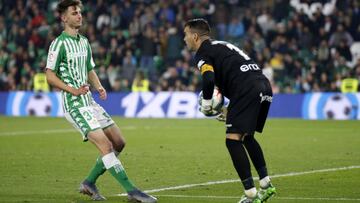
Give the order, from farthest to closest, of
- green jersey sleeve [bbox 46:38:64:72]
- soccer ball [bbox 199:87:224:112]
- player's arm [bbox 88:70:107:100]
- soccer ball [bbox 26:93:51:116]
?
soccer ball [bbox 26:93:51:116], player's arm [bbox 88:70:107:100], green jersey sleeve [bbox 46:38:64:72], soccer ball [bbox 199:87:224:112]

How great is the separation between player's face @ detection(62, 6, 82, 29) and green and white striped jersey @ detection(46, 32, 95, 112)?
147mm

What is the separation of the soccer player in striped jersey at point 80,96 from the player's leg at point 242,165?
1.21m

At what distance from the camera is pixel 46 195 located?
10875 millimetres

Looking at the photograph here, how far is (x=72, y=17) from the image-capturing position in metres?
10.5

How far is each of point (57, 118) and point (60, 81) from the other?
62.5 ft

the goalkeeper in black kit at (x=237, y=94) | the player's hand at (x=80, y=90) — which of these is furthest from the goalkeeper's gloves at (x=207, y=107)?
the player's hand at (x=80, y=90)

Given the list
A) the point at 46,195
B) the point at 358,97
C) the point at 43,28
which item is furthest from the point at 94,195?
the point at 43,28

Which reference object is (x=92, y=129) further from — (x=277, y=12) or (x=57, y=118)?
(x=277, y=12)

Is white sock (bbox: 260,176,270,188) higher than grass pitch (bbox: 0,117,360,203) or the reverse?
higher

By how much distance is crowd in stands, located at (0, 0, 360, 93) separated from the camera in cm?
2969

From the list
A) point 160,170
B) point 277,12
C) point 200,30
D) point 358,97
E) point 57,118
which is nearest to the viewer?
point 200,30

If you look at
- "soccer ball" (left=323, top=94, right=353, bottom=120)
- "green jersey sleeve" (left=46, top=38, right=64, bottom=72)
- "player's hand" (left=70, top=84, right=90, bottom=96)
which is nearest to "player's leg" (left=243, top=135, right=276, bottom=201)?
"player's hand" (left=70, top=84, right=90, bottom=96)

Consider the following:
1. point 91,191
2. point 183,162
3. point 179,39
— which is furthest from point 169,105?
point 91,191

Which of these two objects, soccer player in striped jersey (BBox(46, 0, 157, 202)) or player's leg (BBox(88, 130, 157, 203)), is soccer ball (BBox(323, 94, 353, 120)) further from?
player's leg (BBox(88, 130, 157, 203))
